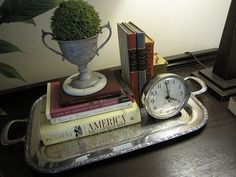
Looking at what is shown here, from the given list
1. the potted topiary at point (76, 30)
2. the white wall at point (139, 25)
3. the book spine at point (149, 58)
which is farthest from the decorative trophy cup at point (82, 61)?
the white wall at point (139, 25)

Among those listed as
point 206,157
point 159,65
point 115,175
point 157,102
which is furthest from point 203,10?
point 115,175

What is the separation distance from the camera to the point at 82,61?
587 millimetres

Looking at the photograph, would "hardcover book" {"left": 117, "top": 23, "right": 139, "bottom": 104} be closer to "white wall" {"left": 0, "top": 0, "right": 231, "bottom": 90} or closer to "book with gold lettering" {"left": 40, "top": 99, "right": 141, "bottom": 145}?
"book with gold lettering" {"left": 40, "top": 99, "right": 141, "bottom": 145}

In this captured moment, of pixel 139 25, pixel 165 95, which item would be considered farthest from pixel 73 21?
pixel 139 25

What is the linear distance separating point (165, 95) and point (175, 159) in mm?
164

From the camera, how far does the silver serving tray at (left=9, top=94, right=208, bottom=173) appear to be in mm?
538

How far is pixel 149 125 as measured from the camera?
63 cm

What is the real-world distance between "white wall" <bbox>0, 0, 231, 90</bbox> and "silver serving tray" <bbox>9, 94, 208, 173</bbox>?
0.79 feet

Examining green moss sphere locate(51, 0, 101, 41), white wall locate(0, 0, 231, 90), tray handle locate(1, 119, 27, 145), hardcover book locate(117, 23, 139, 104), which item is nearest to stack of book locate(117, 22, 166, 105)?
hardcover book locate(117, 23, 139, 104)

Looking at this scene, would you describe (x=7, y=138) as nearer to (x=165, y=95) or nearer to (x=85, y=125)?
(x=85, y=125)

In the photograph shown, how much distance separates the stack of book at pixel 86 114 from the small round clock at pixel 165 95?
41mm

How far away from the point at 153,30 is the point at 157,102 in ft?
1.19

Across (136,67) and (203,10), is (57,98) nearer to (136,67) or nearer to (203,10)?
(136,67)

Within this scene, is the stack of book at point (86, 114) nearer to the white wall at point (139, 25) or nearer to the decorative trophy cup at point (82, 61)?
the decorative trophy cup at point (82, 61)
